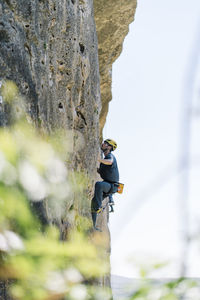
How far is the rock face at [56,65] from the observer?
502 centimetres

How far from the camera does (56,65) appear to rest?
690 cm

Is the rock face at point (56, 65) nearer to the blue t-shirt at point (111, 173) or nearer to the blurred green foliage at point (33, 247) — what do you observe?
the blue t-shirt at point (111, 173)

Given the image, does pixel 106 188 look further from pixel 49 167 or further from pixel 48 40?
pixel 49 167

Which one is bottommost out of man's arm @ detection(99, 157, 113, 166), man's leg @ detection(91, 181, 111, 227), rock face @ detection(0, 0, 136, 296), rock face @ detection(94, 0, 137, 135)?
man's leg @ detection(91, 181, 111, 227)

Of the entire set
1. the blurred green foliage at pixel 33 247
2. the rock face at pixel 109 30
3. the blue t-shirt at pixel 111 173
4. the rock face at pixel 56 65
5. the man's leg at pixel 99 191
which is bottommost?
the blurred green foliage at pixel 33 247

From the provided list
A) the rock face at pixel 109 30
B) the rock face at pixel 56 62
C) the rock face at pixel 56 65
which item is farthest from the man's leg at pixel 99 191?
the rock face at pixel 109 30

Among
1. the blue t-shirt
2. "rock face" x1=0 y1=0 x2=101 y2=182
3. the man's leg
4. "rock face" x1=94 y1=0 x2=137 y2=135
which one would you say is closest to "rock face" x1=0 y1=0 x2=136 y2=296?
"rock face" x1=0 y1=0 x2=101 y2=182

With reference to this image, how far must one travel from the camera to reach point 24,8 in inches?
219

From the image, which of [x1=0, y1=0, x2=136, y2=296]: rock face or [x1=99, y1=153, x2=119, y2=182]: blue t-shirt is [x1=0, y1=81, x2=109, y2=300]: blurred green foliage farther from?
[x1=99, y1=153, x2=119, y2=182]: blue t-shirt

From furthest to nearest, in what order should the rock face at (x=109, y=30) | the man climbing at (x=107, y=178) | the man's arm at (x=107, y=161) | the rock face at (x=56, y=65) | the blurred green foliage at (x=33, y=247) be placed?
1. the rock face at (x=109, y=30)
2. the man climbing at (x=107, y=178)
3. the man's arm at (x=107, y=161)
4. the rock face at (x=56, y=65)
5. the blurred green foliage at (x=33, y=247)

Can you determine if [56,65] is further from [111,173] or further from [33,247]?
[33,247]

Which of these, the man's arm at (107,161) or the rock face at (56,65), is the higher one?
the rock face at (56,65)

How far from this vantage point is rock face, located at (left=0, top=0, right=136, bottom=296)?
16.5 ft

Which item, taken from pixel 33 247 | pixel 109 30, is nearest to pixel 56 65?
pixel 33 247
